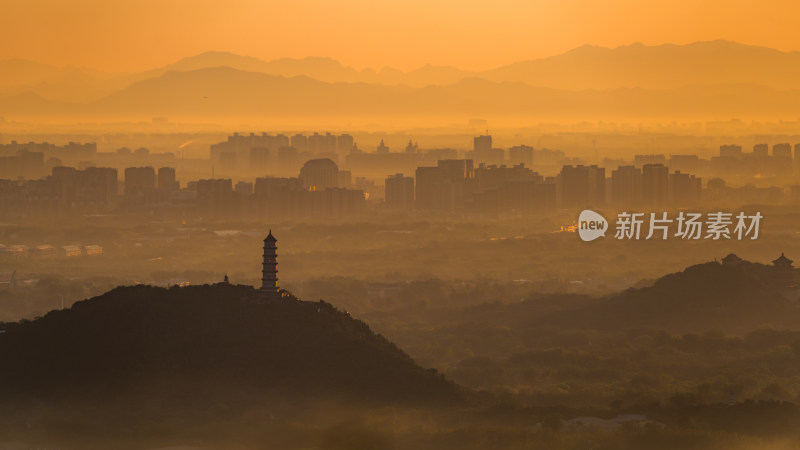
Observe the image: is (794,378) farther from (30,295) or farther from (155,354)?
(30,295)

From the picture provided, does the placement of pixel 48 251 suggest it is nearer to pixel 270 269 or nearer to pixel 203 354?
pixel 270 269

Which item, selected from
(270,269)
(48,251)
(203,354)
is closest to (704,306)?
(270,269)

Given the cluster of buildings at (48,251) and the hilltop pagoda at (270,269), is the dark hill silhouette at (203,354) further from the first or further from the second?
the cluster of buildings at (48,251)

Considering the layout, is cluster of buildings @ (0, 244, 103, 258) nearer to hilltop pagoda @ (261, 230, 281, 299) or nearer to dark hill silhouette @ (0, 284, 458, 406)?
dark hill silhouette @ (0, 284, 458, 406)

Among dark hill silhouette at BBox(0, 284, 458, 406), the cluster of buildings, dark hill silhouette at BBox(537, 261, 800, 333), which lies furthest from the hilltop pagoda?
the cluster of buildings

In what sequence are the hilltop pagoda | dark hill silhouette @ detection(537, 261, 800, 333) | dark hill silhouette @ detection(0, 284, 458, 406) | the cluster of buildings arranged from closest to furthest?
dark hill silhouette @ detection(0, 284, 458, 406) < the hilltop pagoda < dark hill silhouette @ detection(537, 261, 800, 333) < the cluster of buildings

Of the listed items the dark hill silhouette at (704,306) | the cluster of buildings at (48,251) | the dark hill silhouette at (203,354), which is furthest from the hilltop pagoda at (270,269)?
the cluster of buildings at (48,251)
